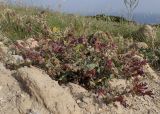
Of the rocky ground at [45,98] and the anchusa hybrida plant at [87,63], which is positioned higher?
the anchusa hybrida plant at [87,63]

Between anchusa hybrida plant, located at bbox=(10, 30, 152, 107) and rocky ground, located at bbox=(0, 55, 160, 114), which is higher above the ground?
anchusa hybrida plant, located at bbox=(10, 30, 152, 107)

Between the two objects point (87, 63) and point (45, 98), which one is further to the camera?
point (87, 63)

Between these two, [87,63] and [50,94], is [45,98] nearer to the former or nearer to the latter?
[50,94]

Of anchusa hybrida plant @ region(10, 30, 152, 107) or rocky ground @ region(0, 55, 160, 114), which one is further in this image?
anchusa hybrida plant @ region(10, 30, 152, 107)

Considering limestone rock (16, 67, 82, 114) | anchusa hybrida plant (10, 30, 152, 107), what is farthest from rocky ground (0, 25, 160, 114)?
anchusa hybrida plant (10, 30, 152, 107)

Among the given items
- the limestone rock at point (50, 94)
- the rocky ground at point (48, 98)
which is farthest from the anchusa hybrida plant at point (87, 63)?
the limestone rock at point (50, 94)

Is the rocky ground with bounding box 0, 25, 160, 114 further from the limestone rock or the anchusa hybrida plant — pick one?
the anchusa hybrida plant

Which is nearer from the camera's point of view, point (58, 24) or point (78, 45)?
point (78, 45)

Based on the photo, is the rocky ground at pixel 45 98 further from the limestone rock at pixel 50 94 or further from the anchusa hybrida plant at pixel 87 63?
the anchusa hybrida plant at pixel 87 63

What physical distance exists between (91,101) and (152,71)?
153cm

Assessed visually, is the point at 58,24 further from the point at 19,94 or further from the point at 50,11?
the point at 19,94

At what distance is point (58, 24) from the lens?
9.10m

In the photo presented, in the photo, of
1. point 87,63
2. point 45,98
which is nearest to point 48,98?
point 45,98

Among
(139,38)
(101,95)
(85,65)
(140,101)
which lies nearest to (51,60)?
(85,65)
